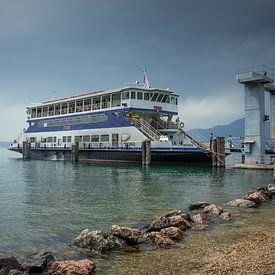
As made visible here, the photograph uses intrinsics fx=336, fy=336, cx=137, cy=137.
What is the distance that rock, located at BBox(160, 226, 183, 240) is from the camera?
920 centimetres

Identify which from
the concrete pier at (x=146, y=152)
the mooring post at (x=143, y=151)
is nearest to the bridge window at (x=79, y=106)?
the mooring post at (x=143, y=151)

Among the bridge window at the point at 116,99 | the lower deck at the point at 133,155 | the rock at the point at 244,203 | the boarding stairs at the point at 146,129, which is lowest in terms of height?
the rock at the point at 244,203

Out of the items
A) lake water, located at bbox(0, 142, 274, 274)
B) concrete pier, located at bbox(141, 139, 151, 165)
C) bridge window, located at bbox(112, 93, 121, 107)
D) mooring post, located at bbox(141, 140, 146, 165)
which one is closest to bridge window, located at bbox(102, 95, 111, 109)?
bridge window, located at bbox(112, 93, 121, 107)

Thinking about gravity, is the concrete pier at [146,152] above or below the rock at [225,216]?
above

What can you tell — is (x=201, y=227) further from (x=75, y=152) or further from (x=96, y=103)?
(x=75, y=152)

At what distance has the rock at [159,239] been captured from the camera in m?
8.67

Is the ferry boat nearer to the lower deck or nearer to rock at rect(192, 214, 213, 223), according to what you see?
the lower deck

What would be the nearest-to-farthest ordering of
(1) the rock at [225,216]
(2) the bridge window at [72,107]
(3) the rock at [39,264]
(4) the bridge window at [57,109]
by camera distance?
(3) the rock at [39,264], (1) the rock at [225,216], (2) the bridge window at [72,107], (4) the bridge window at [57,109]

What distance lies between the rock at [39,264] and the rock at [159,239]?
2.72m

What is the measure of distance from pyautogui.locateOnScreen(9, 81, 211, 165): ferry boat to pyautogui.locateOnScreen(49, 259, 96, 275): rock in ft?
89.7

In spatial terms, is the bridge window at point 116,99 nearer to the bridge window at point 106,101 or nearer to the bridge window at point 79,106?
the bridge window at point 106,101

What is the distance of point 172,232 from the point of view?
30.6 ft

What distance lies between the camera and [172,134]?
39375mm

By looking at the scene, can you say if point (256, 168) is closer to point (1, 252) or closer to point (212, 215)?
point (212, 215)
